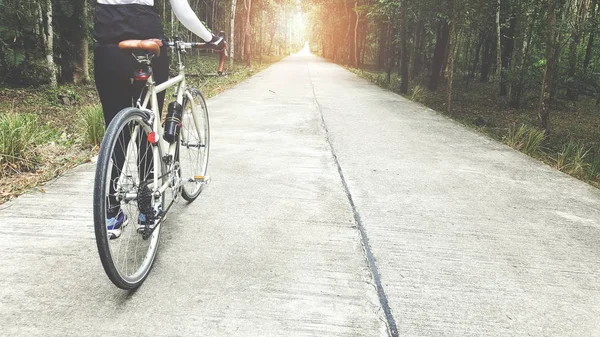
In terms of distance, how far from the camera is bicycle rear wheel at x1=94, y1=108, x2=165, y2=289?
6.12 ft

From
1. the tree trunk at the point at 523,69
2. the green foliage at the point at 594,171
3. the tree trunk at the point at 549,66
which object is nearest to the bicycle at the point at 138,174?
the green foliage at the point at 594,171

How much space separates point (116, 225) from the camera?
7.90ft

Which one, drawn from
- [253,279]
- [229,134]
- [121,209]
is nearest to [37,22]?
[229,134]

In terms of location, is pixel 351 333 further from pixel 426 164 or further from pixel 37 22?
pixel 37 22

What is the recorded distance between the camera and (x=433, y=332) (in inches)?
79.1

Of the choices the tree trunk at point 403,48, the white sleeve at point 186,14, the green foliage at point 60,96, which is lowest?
the green foliage at point 60,96

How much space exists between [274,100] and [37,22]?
A: 635cm

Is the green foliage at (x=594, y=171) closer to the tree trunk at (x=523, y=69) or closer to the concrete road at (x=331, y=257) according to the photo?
the concrete road at (x=331, y=257)

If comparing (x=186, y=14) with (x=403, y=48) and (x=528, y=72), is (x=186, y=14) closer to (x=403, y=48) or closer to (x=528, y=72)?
(x=528, y=72)

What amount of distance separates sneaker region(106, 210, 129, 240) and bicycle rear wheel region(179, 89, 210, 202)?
2.04 feet

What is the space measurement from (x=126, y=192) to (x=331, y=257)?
140cm

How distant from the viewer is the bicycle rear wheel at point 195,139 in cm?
324

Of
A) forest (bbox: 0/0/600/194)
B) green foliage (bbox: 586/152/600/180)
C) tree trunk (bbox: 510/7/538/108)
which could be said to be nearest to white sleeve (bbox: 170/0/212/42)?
forest (bbox: 0/0/600/194)

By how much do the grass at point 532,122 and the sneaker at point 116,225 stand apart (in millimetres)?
6236
